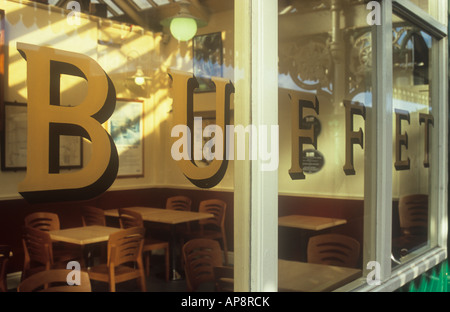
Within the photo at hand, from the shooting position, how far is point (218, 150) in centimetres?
202

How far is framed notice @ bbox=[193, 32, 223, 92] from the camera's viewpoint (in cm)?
212

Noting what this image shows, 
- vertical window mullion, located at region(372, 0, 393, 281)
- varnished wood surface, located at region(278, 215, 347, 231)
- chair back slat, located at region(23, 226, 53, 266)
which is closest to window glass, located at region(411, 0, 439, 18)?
vertical window mullion, located at region(372, 0, 393, 281)

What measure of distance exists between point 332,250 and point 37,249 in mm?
2553

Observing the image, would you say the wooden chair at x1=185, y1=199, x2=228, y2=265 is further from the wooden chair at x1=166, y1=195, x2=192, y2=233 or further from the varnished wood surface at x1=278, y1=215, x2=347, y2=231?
the varnished wood surface at x1=278, y1=215, x2=347, y2=231

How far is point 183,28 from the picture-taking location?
152 inches

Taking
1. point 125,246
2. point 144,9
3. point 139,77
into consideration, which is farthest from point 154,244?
point 144,9

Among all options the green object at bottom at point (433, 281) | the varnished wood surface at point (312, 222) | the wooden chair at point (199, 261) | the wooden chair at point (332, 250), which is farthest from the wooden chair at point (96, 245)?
the green object at bottom at point (433, 281)

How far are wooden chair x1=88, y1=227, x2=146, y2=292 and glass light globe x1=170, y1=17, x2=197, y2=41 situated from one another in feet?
5.70

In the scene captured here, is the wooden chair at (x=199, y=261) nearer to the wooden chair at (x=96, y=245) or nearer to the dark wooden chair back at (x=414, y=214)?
the wooden chair at (x=96, y=245)

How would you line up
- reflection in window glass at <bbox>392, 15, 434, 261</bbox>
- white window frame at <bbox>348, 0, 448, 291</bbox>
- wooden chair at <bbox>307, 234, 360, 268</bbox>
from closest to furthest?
white window frame at <bbox>348, 0, 448, 291</bbox> < wooden chair at <bbox>307, 234, 360, 268</bbox> < reflection in window glass at <bbox>392, 15, 434, 261</bbox>

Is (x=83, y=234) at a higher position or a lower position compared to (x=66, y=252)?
higher

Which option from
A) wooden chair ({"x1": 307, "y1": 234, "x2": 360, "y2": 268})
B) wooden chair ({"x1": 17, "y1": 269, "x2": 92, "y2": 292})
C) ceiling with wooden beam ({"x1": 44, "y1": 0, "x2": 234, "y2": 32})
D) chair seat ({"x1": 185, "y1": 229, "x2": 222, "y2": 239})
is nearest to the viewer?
wooden chair ({"x1": 17, "y1": 269, "x2": 92, "y2": 292})

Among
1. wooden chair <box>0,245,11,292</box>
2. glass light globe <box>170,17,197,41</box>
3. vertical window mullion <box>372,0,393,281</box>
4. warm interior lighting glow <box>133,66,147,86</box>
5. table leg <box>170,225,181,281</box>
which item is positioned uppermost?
glass light globe <box>170,17,197,41</box>

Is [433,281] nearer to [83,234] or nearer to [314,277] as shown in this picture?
[314,277]
